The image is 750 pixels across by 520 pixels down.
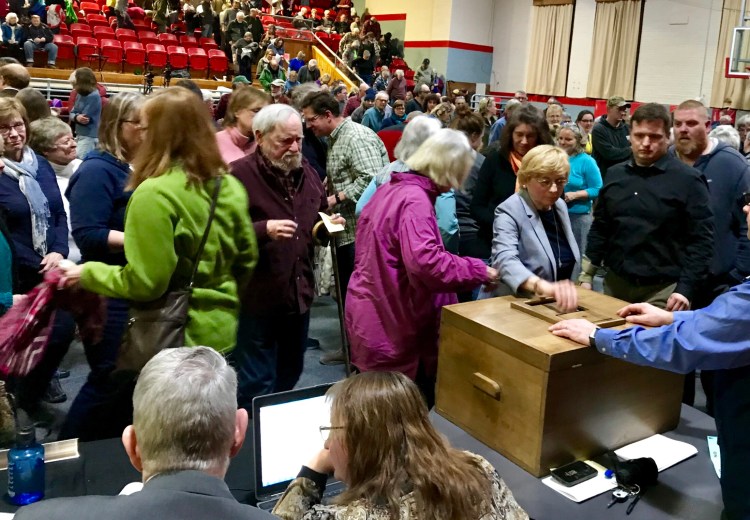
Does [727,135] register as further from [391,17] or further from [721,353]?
[391,17]

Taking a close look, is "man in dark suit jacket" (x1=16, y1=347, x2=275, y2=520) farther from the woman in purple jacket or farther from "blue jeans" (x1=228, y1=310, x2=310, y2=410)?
"blue jeans" (x1=228, y1=310, x2=310, y2=410)

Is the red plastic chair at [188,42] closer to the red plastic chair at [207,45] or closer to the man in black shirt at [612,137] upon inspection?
the red plastic chair at [207,45]

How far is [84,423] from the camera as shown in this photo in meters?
2.08

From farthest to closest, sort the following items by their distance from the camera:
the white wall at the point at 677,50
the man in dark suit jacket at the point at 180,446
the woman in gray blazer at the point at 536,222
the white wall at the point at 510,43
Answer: the white wall at the point at 510,43 → the white wall at the point at 677,50 → the woman in gray blazer at the point at 536,222 → the man in dark suit jacket at the point at 180,446

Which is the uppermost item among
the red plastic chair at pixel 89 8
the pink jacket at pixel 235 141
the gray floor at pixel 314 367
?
the red plastic chair at pixel 89 8

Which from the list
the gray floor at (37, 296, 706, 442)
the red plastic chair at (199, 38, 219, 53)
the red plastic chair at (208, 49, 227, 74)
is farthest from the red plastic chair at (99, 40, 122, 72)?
the gray floor at (37, 296, 706, 442)

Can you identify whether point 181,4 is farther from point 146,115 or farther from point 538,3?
point 146,115

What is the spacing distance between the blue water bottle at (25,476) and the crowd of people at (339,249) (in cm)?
50

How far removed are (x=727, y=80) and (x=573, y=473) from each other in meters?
13.7

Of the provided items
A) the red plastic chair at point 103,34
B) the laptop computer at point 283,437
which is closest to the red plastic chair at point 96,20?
the red plastic chair at point 103,34

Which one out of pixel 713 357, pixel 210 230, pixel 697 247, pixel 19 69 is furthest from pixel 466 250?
pixel 19 69

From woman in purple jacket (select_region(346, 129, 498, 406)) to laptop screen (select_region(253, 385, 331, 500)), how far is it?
2.44 ft

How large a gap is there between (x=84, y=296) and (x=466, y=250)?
1917mm

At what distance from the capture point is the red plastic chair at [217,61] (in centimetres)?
1391
